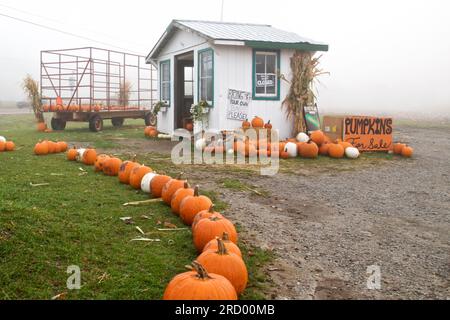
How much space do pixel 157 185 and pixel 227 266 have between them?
3.10m


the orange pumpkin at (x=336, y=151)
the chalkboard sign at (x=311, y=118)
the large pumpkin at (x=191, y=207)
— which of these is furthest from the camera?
the chalkboard sign at (x=311, y=118)

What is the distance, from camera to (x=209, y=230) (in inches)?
160

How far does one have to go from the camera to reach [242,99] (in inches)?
492

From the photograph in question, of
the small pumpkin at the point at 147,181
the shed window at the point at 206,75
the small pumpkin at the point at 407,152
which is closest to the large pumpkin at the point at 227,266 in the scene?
the small pumpkin at the point at 147,181

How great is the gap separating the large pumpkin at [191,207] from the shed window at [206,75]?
795cm

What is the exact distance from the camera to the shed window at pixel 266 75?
12.7m

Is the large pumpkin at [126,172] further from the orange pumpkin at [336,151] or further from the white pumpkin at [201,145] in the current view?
the orange pumpkin at [336,151]

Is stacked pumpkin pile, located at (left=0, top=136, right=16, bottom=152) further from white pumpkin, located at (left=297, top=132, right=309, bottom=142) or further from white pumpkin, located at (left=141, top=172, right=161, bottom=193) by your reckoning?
white pumpkin, located at (left=297, top=132, right=309, bottom=142)

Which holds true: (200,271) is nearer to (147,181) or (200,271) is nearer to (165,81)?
(147,181)

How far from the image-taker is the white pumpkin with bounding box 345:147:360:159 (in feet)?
35.5
